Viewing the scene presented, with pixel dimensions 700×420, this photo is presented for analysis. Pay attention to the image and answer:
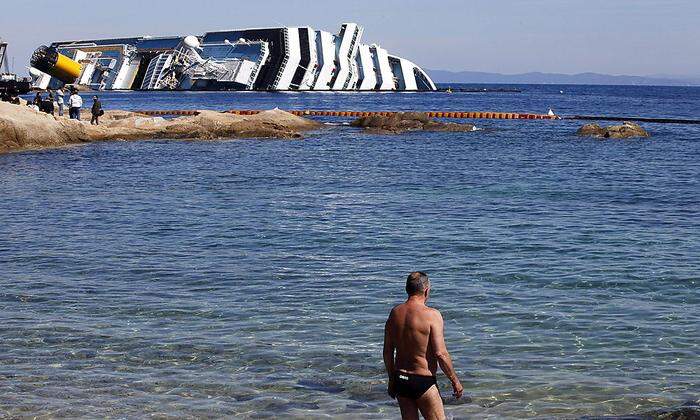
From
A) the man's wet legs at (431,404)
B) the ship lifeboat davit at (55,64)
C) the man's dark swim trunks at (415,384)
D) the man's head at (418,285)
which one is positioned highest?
the ship lifeboat davit at (55,64)

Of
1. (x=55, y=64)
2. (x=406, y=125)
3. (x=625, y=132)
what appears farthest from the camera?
(x=55, y=64)

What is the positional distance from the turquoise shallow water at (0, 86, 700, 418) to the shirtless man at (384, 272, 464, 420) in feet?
6.96

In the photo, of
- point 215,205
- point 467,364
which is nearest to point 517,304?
point 467,364

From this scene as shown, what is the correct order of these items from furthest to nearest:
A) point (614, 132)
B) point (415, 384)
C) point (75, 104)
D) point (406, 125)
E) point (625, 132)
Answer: point (406, 125)
point (625, 132)
point (614, 132)
point (75, 104)
point (415, 384)

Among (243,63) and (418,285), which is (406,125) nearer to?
(418,285)

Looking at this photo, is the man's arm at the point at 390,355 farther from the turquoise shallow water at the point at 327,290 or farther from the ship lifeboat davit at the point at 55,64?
the ship lifeboat davit at the point at 55,64

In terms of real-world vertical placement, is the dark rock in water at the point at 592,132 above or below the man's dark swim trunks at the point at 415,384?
above

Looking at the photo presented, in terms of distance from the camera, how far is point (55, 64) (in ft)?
205

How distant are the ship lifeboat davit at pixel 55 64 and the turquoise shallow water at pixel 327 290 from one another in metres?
33.6

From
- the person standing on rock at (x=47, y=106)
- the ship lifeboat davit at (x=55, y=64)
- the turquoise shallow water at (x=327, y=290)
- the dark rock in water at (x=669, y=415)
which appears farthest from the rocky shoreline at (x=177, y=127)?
the dark rock in water at (x=669, y=415)

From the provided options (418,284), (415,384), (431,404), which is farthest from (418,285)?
(431,404)

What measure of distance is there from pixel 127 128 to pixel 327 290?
1467 inches

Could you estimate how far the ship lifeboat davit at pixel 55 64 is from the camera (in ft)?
205

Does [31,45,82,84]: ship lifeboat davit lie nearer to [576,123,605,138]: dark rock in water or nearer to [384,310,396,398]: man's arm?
[576,123,605,138]: dark rock in water
